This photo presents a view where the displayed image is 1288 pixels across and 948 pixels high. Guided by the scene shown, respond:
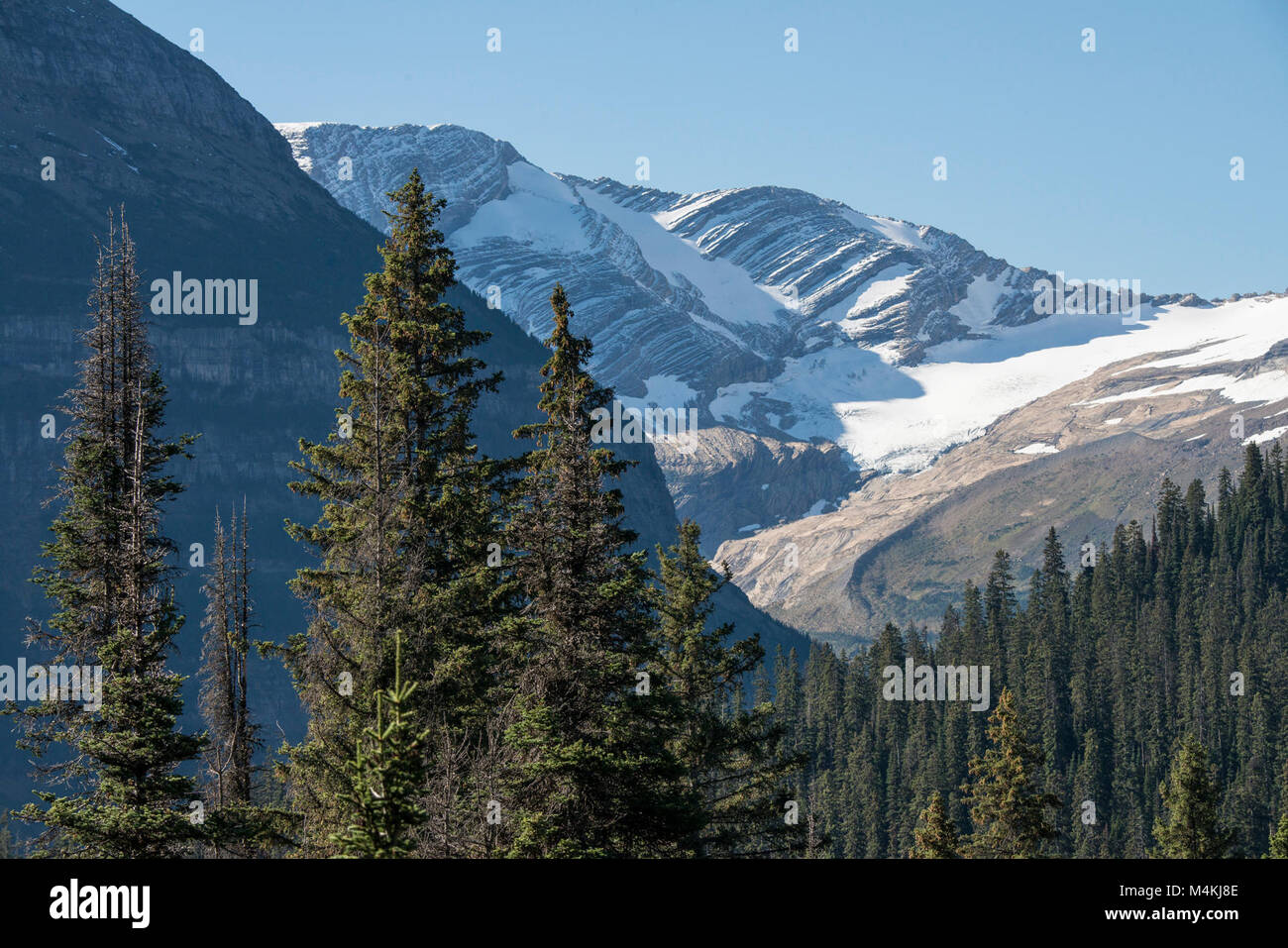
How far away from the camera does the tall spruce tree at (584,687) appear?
27609 millimetres

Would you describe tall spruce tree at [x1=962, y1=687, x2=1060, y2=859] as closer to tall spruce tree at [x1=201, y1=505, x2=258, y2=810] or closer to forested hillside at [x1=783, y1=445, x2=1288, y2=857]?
tall spruce tree at [x1=201, y1=505, x2=258, y2=810]

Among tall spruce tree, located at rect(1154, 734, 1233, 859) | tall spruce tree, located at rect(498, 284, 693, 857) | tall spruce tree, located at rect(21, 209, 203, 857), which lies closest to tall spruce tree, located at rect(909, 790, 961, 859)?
tall spruce tree, located at rect(1154, 734, 1233, 859)

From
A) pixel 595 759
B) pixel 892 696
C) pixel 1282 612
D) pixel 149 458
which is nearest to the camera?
pixel 595 759

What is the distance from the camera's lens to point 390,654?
28.9 m

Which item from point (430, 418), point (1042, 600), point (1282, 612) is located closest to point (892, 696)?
point (1042, 600)

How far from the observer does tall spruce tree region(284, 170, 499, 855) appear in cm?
2905

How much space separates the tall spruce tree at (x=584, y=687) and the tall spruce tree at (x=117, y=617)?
6.35 meters

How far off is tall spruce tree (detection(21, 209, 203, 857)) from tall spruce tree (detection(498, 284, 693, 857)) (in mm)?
6351

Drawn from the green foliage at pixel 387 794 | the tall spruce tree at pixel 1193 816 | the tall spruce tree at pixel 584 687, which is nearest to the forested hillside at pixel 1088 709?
the tall spruce tree at pixel 1193 816

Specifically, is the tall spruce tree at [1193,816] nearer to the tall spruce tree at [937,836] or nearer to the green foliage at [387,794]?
the tall spruce tree at [937,836]

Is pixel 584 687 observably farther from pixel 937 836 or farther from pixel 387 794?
pixel 937 836
